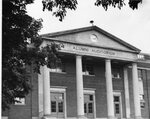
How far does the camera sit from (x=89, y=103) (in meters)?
37.3

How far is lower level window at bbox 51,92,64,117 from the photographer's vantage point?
3462 cm

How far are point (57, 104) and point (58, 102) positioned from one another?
0.26 metres

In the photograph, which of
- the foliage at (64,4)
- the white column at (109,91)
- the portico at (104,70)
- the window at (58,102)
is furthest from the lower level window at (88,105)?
the foliage at (64,4)

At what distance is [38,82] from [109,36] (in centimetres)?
983

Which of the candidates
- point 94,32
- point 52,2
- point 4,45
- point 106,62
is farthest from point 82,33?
point 52,2

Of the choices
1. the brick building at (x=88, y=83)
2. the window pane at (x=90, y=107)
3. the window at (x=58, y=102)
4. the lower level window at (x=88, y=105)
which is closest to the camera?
the brick building at (x=88, y=83)

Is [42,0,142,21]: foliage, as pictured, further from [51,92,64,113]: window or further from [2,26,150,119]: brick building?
[51,92,64,113]: window

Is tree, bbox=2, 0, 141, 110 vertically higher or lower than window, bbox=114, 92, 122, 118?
higher

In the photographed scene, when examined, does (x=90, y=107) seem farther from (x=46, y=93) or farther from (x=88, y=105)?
(x=46, y=93)

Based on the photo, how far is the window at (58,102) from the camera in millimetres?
34625

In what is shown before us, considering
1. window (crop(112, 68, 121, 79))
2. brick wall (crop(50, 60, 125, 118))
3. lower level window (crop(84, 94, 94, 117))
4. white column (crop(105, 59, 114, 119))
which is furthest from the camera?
window (crop(112, 68, 121, 79))

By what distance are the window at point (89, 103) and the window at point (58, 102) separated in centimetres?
280

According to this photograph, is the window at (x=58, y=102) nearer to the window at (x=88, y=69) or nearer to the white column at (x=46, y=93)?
the white column at (x=46, y=93)

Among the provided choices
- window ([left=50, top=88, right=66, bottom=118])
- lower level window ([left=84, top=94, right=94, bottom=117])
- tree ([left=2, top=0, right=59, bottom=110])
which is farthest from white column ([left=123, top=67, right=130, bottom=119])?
tree ([left=2, top=0, right=59, bottom=110])
